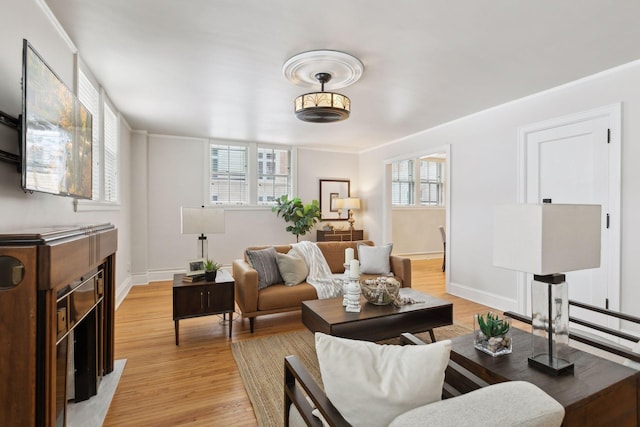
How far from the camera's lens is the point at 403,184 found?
26.9 ft

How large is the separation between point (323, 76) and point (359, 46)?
1.71ft

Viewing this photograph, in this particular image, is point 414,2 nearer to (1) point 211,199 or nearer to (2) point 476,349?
(2) point 476,349

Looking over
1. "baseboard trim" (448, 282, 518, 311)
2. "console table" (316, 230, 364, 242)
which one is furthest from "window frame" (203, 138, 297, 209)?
"baseboard trim" (448, 282, 518, 311)

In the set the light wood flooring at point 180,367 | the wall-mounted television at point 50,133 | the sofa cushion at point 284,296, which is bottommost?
the light wood flooring at point 180,367

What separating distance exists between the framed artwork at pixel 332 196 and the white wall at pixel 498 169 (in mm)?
1797

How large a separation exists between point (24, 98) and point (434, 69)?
2973 millimetres

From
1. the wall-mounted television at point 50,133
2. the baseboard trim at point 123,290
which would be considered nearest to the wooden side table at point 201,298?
the wall-mounted television at point 50,133

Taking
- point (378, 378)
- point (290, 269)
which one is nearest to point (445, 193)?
point (290, 269)

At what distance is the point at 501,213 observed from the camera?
1.43 m

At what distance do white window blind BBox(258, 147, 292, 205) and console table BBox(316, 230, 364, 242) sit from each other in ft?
3.52

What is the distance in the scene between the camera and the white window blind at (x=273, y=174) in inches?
255

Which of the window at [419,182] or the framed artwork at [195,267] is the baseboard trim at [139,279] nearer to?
the framed artwork at [195,267]

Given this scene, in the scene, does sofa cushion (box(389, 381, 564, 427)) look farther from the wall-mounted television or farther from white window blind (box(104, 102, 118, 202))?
white window blind (box(104, 102, 118, 202))

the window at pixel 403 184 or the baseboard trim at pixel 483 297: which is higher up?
the window at pixel 403 184
